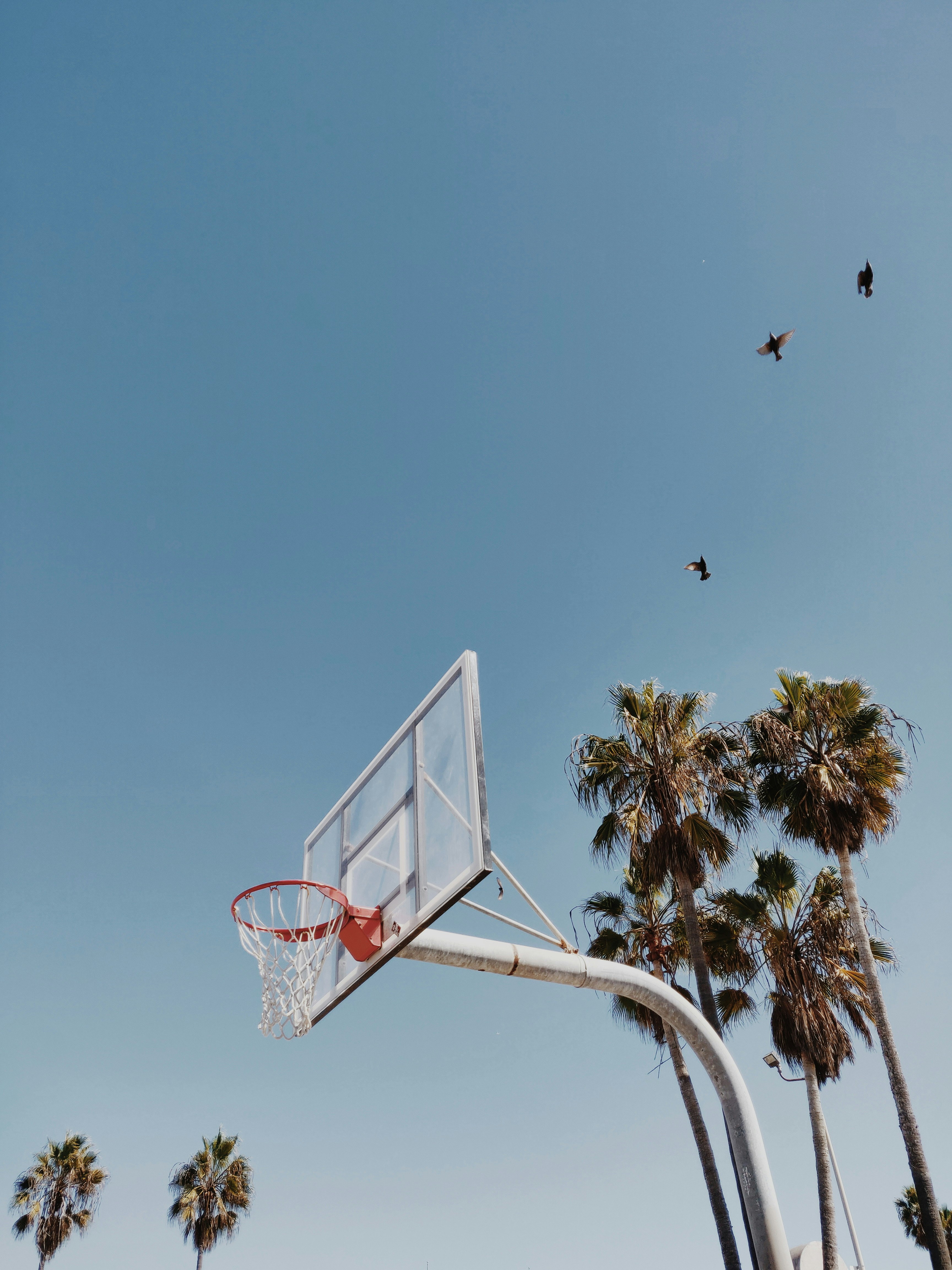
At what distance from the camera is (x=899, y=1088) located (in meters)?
13.6

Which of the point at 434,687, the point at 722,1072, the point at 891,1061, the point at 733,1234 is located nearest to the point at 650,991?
the point at 722,1072

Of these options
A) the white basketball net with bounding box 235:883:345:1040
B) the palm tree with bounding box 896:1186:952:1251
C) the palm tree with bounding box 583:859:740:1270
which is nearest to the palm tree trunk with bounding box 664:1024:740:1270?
the palm tree with bounding box 583:859:740:1270

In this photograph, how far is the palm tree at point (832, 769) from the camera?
1537cm

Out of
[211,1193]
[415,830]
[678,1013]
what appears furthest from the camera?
[211,1193]

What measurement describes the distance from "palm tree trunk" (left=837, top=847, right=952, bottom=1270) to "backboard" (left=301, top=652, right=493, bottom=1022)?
10369 mm

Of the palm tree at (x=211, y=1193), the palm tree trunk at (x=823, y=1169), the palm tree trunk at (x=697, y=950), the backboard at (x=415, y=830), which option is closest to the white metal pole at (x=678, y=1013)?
the backboard at (x=415, y=830)

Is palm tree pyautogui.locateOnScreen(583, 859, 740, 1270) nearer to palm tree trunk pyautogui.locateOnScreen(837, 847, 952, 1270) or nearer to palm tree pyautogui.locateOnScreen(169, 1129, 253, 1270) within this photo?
palm tree trunk pyautogui.locateOnScreen(837, 847, 952, 1270)

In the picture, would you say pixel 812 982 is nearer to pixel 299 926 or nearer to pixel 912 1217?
pixel 299 926

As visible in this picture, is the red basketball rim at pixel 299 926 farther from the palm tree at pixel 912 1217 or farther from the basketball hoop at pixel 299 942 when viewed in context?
the palm tree at pixel 912 1217

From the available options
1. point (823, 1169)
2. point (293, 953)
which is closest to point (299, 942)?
point (293, 953)

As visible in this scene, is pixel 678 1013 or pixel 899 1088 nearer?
pixel 678 1013

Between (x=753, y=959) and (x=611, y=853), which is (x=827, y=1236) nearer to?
(x=753, y=959)

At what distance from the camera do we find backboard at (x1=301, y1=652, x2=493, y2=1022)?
632cm

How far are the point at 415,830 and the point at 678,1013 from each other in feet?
10.4
